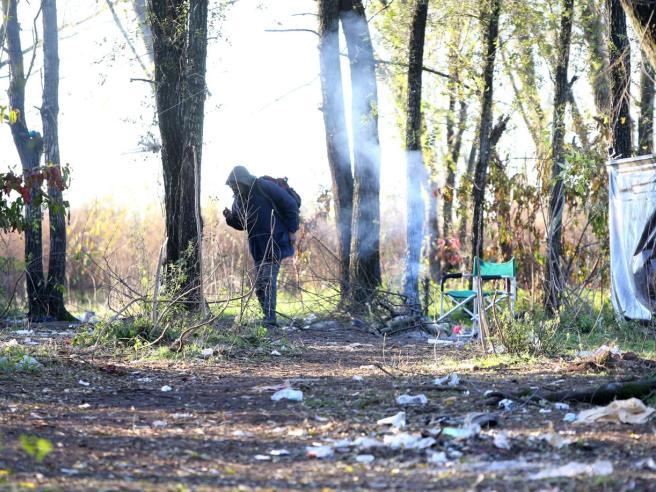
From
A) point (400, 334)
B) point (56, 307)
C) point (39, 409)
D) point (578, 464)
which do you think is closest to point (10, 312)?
point (56, 307)

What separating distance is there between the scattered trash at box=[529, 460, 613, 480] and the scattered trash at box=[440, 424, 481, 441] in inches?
26.7

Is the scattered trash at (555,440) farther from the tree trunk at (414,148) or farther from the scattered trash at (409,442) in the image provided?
the tree trunk at (414,148)

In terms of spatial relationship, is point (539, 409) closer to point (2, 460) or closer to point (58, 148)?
point (2, 460)

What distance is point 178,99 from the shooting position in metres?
10.6

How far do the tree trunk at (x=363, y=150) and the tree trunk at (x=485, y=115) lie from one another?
1.38 metres

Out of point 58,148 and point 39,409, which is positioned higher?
point 58,148

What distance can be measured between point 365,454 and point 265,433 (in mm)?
746

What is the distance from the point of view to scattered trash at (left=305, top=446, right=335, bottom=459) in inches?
176

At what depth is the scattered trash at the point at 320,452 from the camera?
4.48m

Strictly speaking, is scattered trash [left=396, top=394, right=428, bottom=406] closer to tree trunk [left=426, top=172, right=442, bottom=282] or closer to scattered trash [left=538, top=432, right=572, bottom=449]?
scattered trash [left=538, top=432, right=572, bottom=449]

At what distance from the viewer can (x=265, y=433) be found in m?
5.05

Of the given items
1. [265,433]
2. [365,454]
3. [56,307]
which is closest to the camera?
[365,454]

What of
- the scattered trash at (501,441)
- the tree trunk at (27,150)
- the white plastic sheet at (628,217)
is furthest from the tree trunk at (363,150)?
the scattered trash at (501,441)

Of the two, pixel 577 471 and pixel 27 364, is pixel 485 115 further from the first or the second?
pixel 577 471
